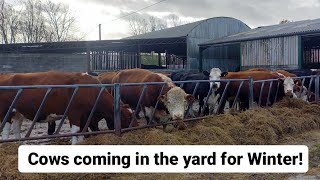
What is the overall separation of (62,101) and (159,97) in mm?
1875

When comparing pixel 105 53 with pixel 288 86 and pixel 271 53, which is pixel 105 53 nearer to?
pixel 271 53

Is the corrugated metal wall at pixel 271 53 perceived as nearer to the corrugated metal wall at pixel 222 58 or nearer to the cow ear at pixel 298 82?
the corrugated metal wall at pixel 222 58

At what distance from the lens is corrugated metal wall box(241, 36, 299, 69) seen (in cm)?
1864

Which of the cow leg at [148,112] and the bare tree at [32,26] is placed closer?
the cow leg at [148,112]

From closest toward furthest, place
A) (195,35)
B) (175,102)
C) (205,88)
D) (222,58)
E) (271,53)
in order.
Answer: (175,102) → (205,88) → (271,53) → (195,35) → (222,58)

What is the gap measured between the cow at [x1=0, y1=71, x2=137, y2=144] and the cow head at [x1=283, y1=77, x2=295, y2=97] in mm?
5046

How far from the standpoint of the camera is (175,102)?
661 centimetres

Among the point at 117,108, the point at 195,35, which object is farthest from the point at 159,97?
the point at 195,35

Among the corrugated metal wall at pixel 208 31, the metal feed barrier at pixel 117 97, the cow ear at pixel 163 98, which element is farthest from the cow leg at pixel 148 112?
the corrugated metal wall at pixel 208 31

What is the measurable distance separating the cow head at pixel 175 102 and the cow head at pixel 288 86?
4.00m

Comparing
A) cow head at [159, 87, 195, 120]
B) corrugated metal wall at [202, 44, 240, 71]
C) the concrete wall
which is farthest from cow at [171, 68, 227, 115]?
corrugated metal wall at [202, 44, 240, 71]

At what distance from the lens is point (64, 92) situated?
620 centimetres

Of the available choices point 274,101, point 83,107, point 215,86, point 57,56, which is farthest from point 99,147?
point 57,56

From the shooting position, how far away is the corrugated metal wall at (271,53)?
61.2ft
